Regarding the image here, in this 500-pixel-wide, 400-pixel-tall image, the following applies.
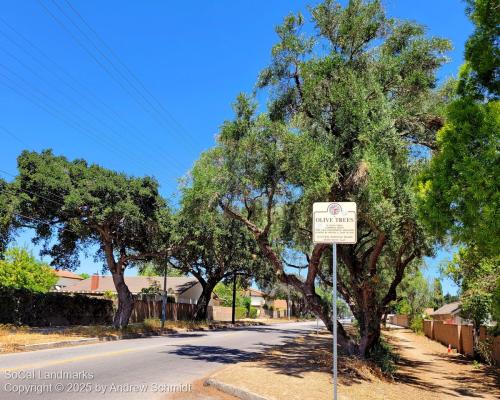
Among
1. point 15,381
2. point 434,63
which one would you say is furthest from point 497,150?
point 15,381

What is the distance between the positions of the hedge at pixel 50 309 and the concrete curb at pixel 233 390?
20048 mm

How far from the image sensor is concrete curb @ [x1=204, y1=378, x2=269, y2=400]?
9.55 m

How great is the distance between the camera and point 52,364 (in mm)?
13195

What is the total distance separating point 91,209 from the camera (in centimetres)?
2416

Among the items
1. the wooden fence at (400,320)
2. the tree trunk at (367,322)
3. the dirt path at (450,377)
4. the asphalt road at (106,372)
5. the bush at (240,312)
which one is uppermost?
the tree trunk at (367,322)

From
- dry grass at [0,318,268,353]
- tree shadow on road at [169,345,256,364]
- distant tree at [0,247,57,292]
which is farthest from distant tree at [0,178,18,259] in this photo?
tree shadow on road at [169,345,256,364]

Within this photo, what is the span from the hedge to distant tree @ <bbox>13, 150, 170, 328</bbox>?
8.78ft

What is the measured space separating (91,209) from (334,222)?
18.6 meters

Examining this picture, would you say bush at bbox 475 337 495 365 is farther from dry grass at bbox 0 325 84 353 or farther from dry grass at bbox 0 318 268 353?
dry grass at bbox 0 325 84 353

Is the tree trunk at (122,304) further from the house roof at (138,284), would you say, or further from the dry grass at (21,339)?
the house roof at (138,284)

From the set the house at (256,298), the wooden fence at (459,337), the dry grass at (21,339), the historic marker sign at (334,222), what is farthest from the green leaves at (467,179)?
the house at (256,298)

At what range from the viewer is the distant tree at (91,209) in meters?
24.2

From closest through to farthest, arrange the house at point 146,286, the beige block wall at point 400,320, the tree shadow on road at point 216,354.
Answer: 1. the tree shadow on road at point 216,354
2. the house at point 146,286
3. the beige block wall at point 400,320

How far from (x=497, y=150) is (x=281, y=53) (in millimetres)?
9160
